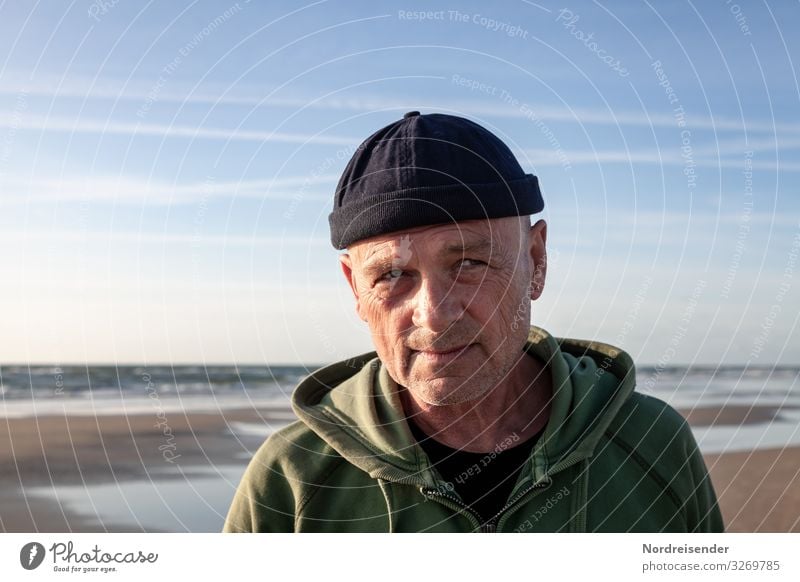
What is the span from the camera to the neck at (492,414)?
2.05 metres

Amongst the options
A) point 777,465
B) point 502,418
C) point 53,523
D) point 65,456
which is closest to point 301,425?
point 502,418

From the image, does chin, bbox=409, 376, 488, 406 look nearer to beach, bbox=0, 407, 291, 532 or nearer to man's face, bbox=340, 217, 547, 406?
man's face, bbox=340, 217, 547, 406

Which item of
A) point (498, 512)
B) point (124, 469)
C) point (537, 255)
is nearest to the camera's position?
point (498, 512)

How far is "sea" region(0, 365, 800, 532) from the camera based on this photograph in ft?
11.9

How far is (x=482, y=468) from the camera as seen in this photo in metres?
1.98

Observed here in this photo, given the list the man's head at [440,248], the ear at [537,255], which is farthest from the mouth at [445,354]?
the ear at [537,255]

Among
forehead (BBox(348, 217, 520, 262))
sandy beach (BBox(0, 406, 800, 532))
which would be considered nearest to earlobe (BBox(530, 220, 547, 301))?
forehead (BBox(348, 217, 520, 262))

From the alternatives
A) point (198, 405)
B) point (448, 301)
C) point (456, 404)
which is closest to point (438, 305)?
point (448, 301)

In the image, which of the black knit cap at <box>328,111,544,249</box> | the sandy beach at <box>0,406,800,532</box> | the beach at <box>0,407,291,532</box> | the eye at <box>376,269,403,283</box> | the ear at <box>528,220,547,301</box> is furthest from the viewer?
the sandy beach at <box>0,406,800,532</box>

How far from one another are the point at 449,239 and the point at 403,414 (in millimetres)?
447

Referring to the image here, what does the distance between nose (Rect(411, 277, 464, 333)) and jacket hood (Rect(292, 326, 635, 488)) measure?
23 centimetres

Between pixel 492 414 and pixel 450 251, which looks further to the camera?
pixel 492 414

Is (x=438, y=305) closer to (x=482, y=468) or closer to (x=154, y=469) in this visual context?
(x=482, y=468)
